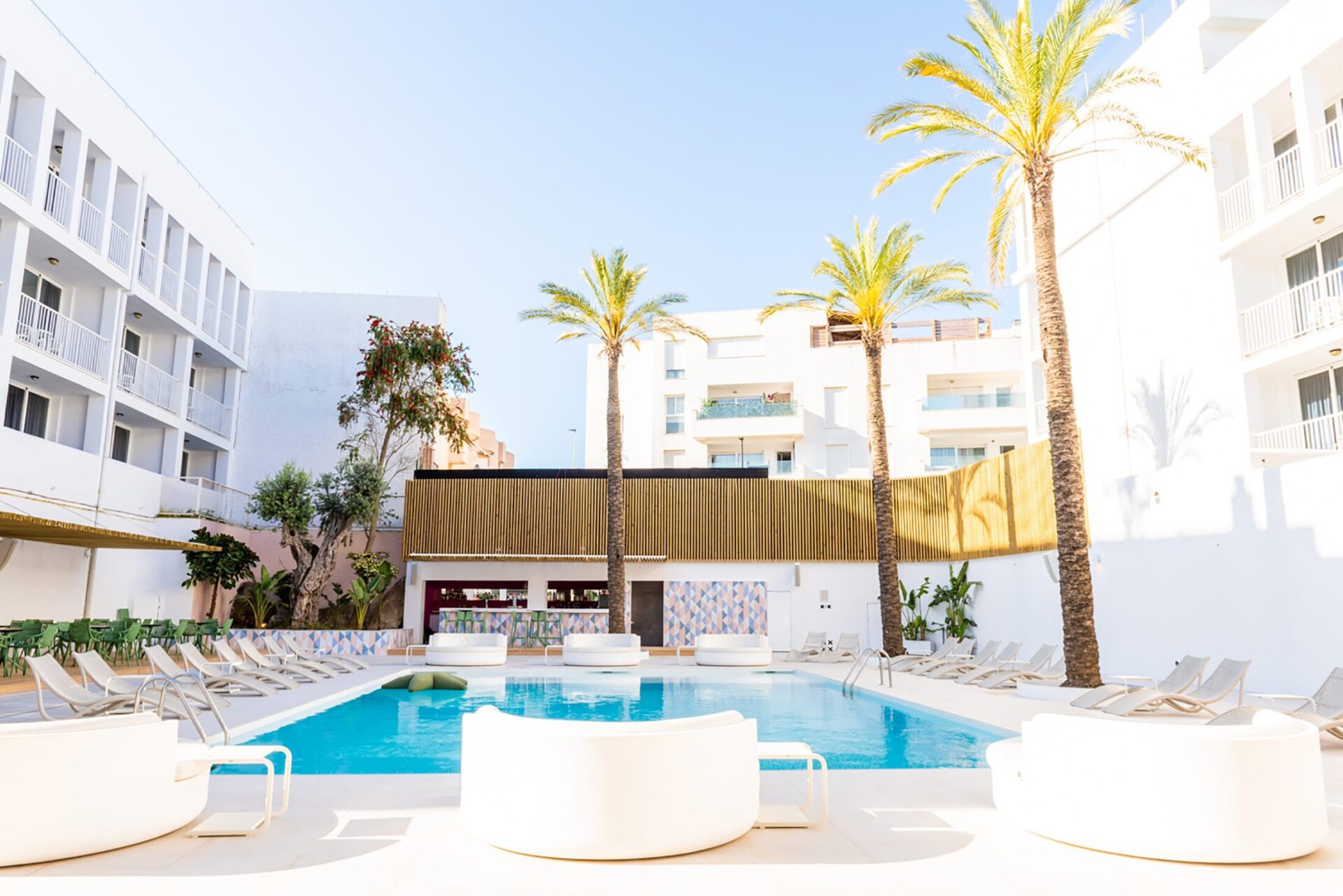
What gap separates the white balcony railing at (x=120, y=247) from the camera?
2244 cm

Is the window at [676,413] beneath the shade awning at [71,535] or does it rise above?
above

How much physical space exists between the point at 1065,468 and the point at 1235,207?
7.21m

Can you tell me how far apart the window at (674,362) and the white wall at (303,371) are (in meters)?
11.0

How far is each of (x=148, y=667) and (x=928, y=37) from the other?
58.9 ft

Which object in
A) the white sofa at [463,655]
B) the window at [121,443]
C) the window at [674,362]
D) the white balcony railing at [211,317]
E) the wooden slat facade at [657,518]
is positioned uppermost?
the window at [674,362]

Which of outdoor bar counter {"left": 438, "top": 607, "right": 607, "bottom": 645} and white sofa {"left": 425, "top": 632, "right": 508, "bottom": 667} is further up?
outdoor bar counter {"left": 438, "top": 607, "right": 607, "bottom": 645}

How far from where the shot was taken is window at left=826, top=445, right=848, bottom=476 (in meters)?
36.4

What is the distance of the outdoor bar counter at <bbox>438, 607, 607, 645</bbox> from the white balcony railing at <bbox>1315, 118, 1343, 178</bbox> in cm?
2012

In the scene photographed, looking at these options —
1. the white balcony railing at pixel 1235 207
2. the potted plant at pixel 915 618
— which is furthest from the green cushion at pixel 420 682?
the white balcony railing at pixel 1235 207

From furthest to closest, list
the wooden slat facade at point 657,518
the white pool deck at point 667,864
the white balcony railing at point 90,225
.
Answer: the wooden slat facade at point 657,518
the white balcony railing at point 90,225
the white pool deck at point 667,864

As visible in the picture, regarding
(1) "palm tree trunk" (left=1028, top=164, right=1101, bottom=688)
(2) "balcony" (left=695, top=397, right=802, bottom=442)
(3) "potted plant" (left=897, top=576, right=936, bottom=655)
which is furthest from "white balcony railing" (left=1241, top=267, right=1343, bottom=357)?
(2) "balcony" (left=695, top=397, right=802, bottom=442)

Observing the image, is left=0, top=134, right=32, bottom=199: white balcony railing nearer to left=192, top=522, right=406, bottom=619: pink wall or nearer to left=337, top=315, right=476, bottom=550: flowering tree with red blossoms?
left=337, top=315, right=476, bottom=550: flowering tree with red blossoms

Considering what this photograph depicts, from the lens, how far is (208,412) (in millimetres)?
28250

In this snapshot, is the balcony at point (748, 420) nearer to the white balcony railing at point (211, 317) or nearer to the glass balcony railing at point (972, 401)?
the glass balcony railing at point (972, 401)
